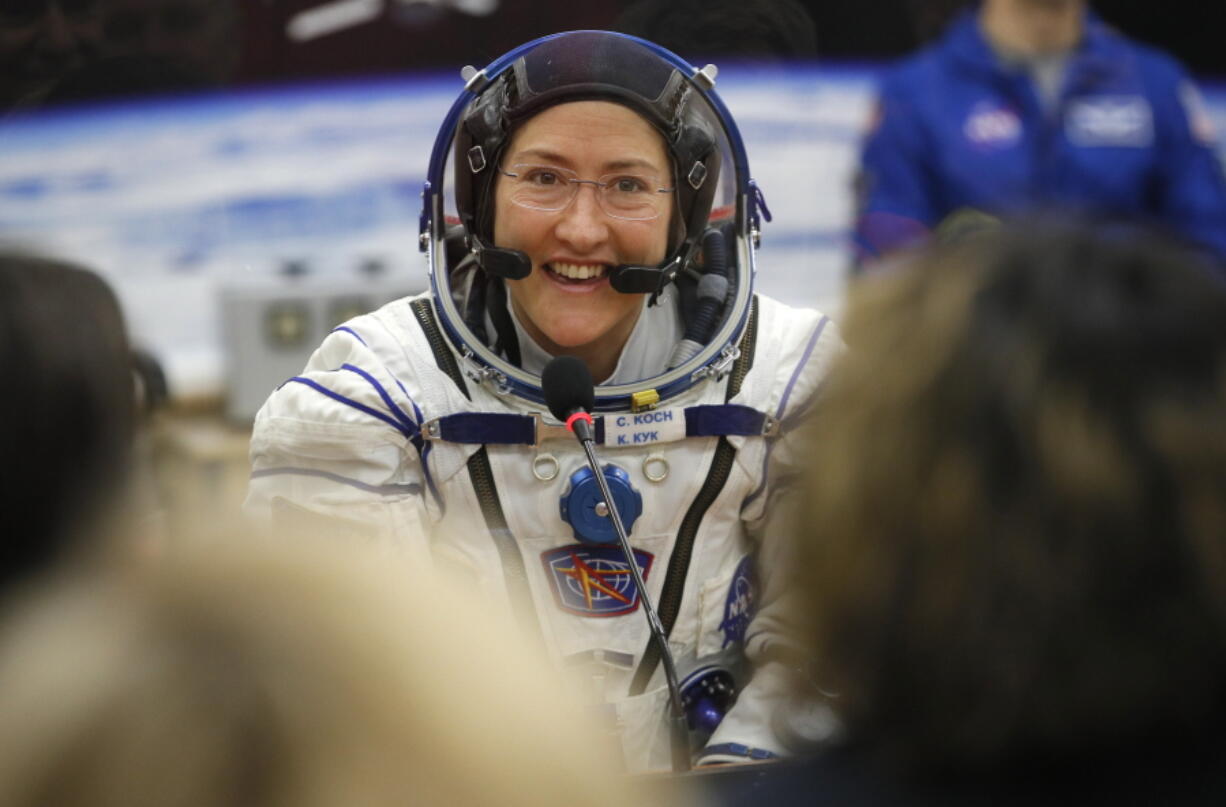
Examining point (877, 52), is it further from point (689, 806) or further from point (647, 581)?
point (689, 806)

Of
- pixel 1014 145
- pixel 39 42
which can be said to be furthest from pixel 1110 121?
pixel 39 42

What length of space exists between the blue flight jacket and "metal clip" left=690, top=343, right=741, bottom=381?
2.50 ft

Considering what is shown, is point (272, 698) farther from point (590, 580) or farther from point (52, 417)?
point (590, 580)

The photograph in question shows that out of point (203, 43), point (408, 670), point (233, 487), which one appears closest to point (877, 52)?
point (203, 43)

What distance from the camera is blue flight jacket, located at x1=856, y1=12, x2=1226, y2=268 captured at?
234 cm

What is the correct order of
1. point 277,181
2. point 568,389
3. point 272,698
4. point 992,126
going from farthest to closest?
point 277,181
point 992,126
point 568,389
point 272,698

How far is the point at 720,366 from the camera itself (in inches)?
63.1

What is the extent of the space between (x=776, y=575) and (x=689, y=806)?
30.4 inches

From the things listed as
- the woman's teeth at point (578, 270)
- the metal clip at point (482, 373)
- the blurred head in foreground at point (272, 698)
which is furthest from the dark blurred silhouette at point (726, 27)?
the blurred head in foreground at point (272, 698)

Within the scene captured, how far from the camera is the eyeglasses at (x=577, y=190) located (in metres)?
1.59

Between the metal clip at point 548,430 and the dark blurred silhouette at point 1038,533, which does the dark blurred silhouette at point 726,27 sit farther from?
the dark blurred silhouette at point 1038,533

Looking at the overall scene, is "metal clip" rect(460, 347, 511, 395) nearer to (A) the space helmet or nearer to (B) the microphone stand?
(A) the space helmet

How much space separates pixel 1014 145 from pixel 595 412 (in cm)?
111

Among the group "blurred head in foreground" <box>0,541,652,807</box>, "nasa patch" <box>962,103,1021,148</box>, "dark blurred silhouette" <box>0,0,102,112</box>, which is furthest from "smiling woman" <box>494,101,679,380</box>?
"dark blurred silhouette" <box>0,0,102,112</box>
